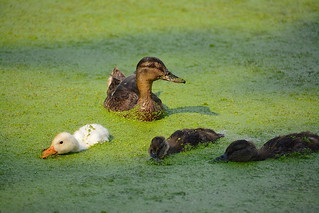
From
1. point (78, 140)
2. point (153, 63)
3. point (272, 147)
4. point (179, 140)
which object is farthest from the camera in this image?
point (153, 63)

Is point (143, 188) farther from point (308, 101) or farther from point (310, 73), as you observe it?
point (310, 73)

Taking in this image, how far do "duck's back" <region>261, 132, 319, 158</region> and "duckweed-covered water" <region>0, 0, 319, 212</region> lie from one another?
85 millimetres

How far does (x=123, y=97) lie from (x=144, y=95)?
0.86 ft

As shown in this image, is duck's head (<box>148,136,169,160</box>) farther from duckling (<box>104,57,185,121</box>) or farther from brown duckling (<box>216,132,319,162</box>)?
duckling (<box>104,57,185,121</box>)

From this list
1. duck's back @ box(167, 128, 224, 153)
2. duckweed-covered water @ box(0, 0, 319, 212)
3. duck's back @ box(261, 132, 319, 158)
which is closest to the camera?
duckweed-covered water @ box(0, 0, 319, 212)

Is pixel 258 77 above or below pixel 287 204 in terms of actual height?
above

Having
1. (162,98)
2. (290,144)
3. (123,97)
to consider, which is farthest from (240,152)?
(162,98)

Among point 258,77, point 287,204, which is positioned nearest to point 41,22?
point 258,77

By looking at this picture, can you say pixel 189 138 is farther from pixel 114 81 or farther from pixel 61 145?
pixel 114 81

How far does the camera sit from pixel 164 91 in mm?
6367

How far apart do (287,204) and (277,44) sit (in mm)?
4507

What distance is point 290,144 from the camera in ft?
14.6

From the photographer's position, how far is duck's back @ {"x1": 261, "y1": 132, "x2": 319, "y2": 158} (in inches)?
174

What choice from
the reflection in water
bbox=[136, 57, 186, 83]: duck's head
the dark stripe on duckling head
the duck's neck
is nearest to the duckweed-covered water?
the reflection in water
